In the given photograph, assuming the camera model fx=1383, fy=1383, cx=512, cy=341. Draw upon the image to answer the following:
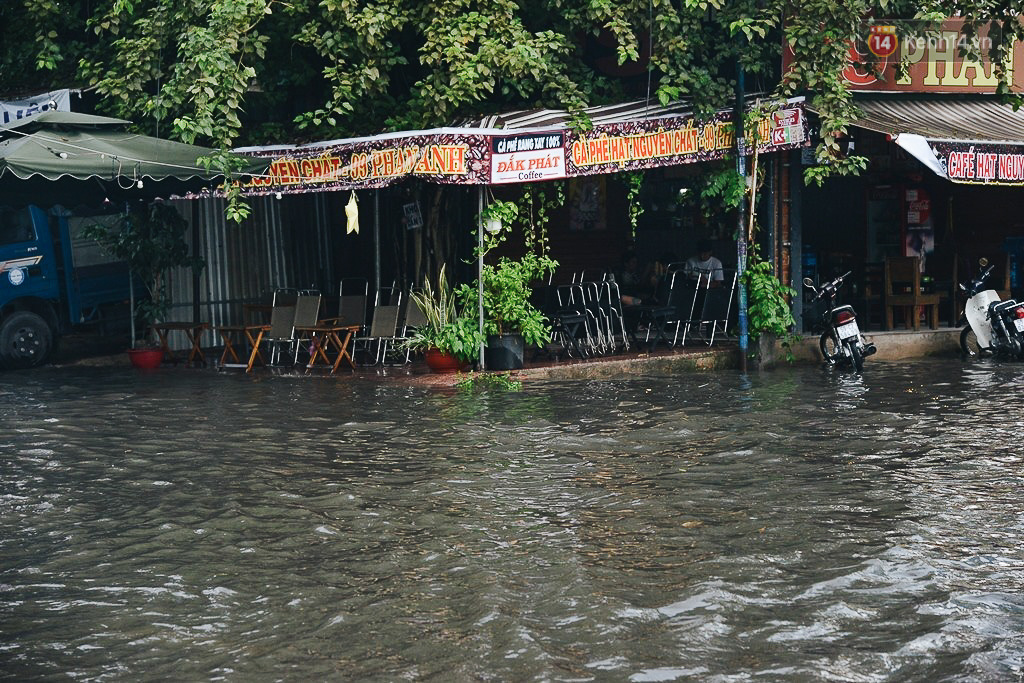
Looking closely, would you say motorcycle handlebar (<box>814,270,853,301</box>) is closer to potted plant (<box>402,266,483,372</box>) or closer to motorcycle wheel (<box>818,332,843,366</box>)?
motorcycle wheel (<box>818,332,843,366</box>)

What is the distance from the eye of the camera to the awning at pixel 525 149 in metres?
15.2

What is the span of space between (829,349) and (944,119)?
10.8 feet

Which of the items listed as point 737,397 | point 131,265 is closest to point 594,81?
point 737,397

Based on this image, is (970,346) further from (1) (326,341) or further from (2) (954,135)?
(1) (326,341)

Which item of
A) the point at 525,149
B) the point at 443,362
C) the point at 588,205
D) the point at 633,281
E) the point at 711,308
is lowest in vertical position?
the point at 443,362

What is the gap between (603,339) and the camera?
17531 millimetres

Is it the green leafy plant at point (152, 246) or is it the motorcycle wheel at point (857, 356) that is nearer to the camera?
the motorcycle wheel at point (857, 356)

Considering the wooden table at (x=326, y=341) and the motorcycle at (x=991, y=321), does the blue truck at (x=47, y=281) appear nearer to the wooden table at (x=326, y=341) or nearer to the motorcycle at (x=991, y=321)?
the wooden table at (x=326, y=341)

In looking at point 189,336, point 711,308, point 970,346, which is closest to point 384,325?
point 189,336

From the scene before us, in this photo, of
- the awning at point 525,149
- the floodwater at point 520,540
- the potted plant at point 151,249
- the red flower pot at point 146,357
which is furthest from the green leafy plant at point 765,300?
the red flower pot at point 146,357

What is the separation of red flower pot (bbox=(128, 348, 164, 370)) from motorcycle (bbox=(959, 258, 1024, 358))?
1039 centimetres

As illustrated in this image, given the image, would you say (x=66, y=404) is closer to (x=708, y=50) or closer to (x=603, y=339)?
(x=603, y=339)

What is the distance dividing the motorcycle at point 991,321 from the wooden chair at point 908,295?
73cm

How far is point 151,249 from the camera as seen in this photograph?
18172 mm
